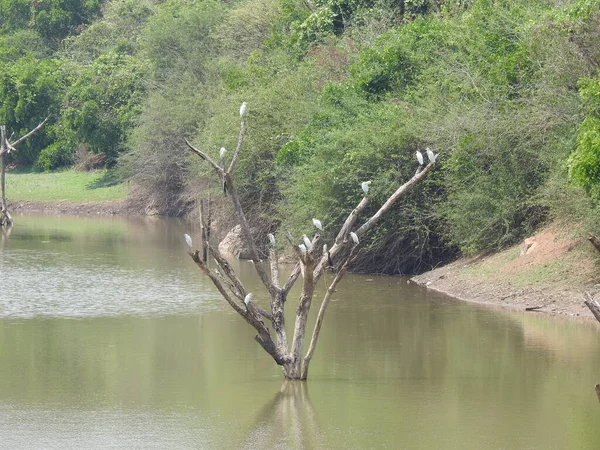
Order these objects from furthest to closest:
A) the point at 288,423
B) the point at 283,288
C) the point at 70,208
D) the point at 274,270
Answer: the point at 70,208
the point at 274,270
the point at 283,288
the point at 288,423

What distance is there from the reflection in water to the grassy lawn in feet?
119

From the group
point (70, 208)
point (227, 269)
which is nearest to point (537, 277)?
point (227, 269)

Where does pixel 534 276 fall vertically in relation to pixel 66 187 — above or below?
below

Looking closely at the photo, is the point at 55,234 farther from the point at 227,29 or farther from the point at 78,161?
the point at 78,161

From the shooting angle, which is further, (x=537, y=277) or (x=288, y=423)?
(x=537, y=277)

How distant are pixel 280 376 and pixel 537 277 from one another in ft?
25.1

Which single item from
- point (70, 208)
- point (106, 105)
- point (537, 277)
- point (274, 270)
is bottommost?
point (537, 277)

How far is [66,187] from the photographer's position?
167ft

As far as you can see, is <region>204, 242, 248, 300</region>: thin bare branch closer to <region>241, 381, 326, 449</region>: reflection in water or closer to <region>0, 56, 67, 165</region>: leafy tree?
<region>241, 381, 326, 449</region>: reflection in water

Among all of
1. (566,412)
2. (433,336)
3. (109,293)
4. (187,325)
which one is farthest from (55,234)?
(566,412)

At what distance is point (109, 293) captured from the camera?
22.7 meters

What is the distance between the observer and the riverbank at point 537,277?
1948cm

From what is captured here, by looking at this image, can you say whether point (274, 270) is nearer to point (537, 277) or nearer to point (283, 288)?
point (283, 288)

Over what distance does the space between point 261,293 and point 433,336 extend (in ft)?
18.3
